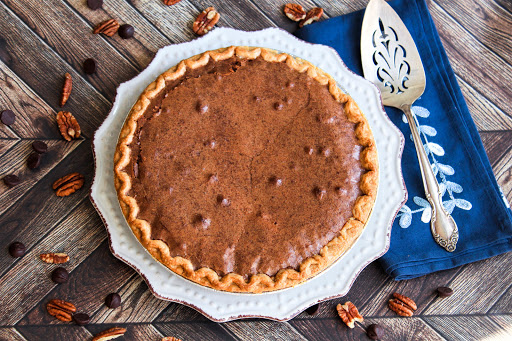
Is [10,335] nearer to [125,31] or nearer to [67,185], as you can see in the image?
[67,185]

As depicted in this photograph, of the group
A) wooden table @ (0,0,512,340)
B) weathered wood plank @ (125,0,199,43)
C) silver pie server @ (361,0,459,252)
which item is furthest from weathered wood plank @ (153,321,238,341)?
weathered wood plank @ (125,0,199,43)

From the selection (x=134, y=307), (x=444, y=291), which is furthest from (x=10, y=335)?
(x=444, y=291)

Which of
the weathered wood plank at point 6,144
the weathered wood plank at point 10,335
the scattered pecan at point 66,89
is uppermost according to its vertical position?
the scattered pecan at point 66,89

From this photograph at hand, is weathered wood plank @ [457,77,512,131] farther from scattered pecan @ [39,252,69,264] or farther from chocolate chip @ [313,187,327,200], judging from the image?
scattered pecan @ [39,252,69,264]

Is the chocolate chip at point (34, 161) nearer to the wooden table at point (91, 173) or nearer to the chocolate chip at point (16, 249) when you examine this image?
the wooden table at point (91, 173)

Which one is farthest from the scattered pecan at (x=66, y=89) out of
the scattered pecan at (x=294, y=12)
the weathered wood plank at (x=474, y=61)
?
the weathered wood plank at (x=474, y=61)

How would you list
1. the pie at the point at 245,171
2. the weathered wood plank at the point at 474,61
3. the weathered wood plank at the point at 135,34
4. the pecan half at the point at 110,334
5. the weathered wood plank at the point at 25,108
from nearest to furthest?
the pie at the point at 245,171 → the pecan half at the point at 110,334 → the weathered wood plank at the point at 25,108 → the weathered wood plank at the point at 135,34 → the weathered wood plank at the point at 474,61
